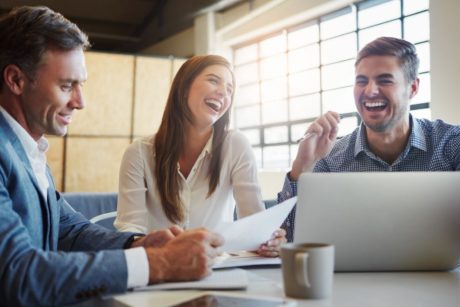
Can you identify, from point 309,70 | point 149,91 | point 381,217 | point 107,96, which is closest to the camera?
point 381,217

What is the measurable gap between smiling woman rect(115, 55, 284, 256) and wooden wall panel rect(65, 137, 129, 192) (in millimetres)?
4411

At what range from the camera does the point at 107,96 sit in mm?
6387

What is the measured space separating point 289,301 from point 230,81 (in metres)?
1.33

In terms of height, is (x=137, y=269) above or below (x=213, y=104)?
below

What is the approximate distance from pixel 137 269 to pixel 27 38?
2.15ft

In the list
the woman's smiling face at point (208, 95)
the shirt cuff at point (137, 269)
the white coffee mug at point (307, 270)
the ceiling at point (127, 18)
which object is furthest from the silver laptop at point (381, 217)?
the ceiling at point (127, 18)

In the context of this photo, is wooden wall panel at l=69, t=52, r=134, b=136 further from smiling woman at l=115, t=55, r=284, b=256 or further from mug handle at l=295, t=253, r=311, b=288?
mug handle at l=295, t=253, r=311, b=288

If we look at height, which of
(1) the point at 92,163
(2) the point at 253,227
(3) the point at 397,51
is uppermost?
(3) the point at 397,51

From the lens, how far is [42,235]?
1.20 meters

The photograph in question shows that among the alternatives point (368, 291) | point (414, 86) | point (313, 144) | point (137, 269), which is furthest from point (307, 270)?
point (414, 86)

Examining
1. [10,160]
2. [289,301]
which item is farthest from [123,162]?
[289,301]

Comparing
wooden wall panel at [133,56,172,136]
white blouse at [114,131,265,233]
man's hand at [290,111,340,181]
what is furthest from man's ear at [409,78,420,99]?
wooden wall panel at [133,56,172,136]

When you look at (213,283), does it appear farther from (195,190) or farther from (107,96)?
(107,96)

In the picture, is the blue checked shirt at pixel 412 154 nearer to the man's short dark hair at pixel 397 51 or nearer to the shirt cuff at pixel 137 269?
the man's short dark hair at pixel 397 51
